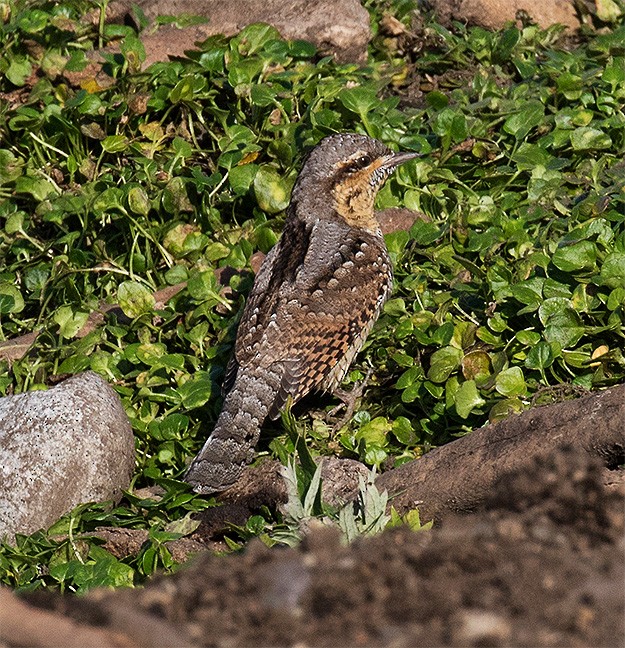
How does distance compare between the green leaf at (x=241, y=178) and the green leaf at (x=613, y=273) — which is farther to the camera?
the green leaf at (x=241, y=178)

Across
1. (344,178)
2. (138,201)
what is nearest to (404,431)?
(344,178)

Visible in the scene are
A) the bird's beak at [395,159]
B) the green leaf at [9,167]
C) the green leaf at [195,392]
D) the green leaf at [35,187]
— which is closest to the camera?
the green leaf at [195,392]

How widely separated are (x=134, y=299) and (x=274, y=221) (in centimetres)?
100

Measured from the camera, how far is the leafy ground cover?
206 inches

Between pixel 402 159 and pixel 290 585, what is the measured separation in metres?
4.73

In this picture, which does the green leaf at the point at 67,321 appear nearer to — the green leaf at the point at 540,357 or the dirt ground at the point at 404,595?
the green leaf at the point at 540,357

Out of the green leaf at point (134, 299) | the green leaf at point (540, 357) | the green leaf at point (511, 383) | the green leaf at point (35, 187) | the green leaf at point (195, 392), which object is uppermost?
the green leaf at point (540, 357)

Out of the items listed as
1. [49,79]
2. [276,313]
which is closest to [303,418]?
[276,313]

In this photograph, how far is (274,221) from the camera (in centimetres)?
672

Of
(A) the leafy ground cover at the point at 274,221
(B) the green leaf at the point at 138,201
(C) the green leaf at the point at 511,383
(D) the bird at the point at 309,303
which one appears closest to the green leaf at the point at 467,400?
(A) the leafy ground cover at the point at 274,221

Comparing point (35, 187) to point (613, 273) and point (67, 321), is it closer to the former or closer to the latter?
point (67, 321)

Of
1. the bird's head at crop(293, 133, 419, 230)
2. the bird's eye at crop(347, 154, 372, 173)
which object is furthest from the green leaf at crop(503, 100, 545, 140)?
the bird's eye at crop(347, 154, 372, 173)

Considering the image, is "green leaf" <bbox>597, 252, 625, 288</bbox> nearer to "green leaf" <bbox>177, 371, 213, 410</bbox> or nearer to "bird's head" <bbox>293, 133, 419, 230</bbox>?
"bird's head" <bbox>293, 133, 419, 230</bbox>

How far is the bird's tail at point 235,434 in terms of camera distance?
5.11 metres
